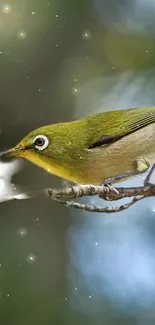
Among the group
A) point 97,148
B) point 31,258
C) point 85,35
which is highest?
point 85,35

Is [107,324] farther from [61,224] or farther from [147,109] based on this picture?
[147,109]

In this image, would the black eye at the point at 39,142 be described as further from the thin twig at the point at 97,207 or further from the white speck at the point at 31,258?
the white speck at the point at 31,258

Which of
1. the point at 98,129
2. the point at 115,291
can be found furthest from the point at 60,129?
the point at 115,291

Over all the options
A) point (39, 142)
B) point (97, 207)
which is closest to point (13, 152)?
point (39, 142)

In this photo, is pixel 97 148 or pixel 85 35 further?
pixel 85 35

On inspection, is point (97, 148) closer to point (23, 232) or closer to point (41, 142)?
point (41, 142)

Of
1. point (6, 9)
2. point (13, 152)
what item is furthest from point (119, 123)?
point (6, 9)

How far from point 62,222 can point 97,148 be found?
157 millimetres

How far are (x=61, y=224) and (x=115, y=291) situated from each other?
139 mm

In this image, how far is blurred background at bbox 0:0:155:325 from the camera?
38.2 inches

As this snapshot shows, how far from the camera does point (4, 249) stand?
976 millimetres

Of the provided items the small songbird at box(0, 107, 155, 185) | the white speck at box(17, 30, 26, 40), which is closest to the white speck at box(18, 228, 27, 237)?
the small songbird at box(0, 107, 155, 185)

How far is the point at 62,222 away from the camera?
0.97 m

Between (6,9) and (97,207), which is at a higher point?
(6,9)
